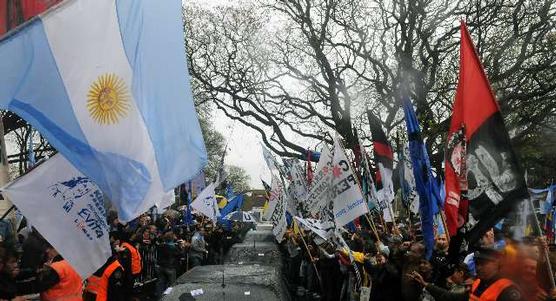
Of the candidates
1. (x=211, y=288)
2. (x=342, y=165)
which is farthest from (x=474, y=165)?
(x=342, y=165)

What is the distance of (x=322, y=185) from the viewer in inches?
383

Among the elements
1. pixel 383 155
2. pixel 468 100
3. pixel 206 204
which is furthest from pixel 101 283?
pixel 206 204

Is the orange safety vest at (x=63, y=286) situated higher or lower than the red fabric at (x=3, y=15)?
lower

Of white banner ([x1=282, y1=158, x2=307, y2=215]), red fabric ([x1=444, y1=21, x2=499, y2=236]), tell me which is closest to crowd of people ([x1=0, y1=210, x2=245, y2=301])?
white banner ([x1=282, y1=158, x2=307, y2=215])

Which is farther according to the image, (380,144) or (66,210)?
(380,144)

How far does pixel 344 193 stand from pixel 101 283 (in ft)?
11.5

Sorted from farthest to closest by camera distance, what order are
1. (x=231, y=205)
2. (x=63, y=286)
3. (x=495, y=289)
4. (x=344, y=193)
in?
(x=231, y=205)
(x=344, y=193)
(x=63, y=286)
(x=495, y=289)

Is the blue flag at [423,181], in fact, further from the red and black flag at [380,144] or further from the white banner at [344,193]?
the red and black flag at [380,144]

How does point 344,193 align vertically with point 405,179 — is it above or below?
below

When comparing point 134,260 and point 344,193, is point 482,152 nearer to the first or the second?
point 344,193

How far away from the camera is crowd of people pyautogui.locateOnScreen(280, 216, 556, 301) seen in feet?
14.3

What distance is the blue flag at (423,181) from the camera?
20.6 ft

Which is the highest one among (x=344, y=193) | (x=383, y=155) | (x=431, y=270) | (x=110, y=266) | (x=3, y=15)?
(x=3, y=15)

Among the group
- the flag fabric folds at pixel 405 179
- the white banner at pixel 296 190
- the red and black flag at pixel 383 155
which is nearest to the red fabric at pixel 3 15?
the red and black flag at pixel 383 155
